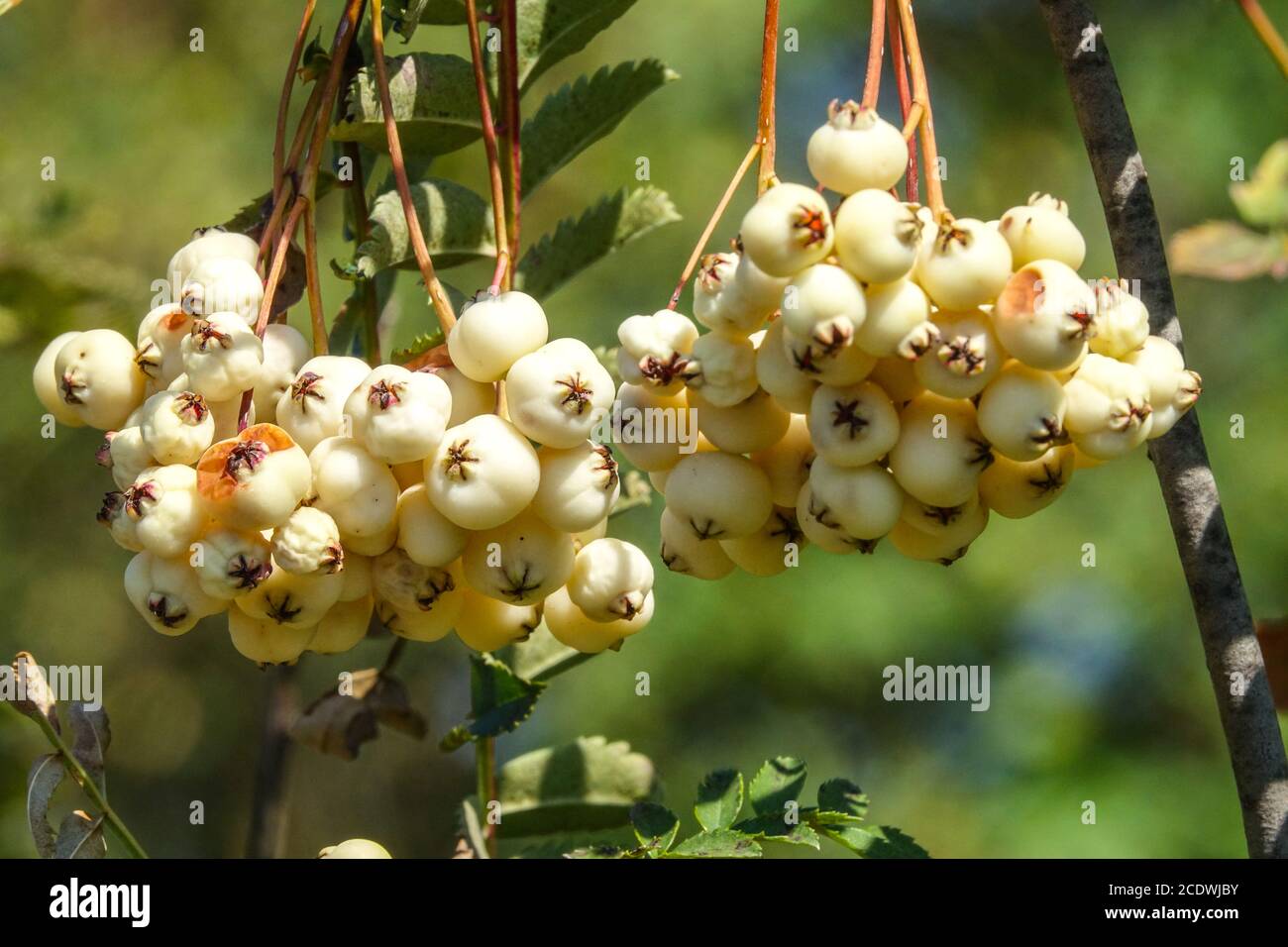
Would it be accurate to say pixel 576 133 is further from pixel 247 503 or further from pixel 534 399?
pixel 247 503

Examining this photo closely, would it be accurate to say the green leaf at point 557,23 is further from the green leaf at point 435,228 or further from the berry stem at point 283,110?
the berry stem at point 283,110

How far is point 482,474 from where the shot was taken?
1.09m

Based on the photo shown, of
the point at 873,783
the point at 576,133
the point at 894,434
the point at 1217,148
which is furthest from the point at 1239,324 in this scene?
the point at 894,434

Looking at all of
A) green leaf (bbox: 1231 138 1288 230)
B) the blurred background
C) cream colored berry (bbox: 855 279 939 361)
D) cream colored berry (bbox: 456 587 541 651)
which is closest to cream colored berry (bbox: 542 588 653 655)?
cream colored berry (bbox: 456 587 541 651)

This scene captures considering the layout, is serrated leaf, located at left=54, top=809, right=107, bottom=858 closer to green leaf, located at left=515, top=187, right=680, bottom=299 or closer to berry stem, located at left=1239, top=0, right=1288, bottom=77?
green leaf, located at left=515, top=187, right=680, bottom=299

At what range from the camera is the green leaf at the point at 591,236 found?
1.58 m

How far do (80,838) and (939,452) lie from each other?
2.91 ft

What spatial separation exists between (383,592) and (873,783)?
362cm

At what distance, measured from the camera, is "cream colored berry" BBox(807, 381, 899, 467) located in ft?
3.54

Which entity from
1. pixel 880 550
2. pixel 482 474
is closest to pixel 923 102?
pixel 482 474

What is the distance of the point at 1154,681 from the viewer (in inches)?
170

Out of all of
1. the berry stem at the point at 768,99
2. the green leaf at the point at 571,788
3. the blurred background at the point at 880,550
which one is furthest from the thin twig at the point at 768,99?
the blurred background at the point at 880,550

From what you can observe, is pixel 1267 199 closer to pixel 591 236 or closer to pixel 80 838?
pixel 591 236

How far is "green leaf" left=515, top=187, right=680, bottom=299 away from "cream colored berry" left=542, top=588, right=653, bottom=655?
45 cm
